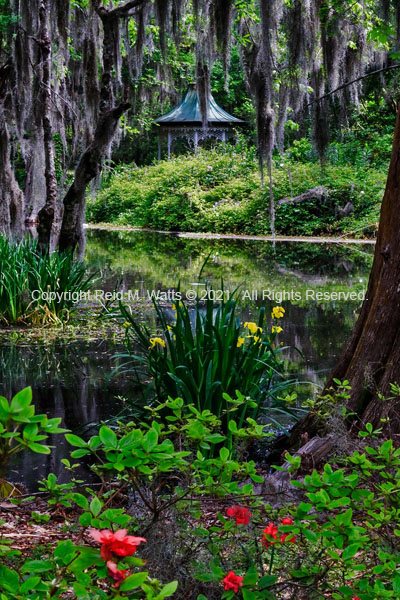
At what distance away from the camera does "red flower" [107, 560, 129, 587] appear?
4.13 feet

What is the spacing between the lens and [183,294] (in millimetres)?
11562

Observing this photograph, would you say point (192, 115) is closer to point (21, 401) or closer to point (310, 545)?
point (310, 545)

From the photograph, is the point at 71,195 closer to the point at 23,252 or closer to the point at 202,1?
the point at 23,252

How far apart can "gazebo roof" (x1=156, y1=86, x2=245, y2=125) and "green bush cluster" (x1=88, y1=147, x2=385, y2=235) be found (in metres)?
2.19

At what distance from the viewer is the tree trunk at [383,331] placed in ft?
11.9

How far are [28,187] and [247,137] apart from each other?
56.0 feet

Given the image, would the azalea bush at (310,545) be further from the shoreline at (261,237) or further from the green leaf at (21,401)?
the shoreline at (261,237)

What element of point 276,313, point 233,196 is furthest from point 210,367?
point 233,196

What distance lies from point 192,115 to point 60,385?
93.1 ft

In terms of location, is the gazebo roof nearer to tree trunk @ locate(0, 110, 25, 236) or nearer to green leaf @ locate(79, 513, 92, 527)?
tree trunk @ locate(0, 110, 25, 236)

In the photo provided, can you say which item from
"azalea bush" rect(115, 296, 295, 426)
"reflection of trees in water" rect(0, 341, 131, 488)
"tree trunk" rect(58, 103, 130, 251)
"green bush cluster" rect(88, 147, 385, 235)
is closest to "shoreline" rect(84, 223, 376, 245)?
"green bush cluster" rect(88, 147, 385, 235)

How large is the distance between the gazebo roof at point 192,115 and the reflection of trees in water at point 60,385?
25.7 metres

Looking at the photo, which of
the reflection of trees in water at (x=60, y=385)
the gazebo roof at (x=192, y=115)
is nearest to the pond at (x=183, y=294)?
the reflection of trees in water at (x=60, y=385)

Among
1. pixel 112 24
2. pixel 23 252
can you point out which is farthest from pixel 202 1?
pixel 23 252
